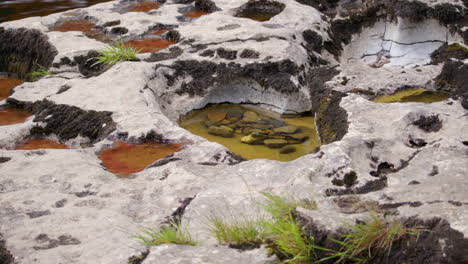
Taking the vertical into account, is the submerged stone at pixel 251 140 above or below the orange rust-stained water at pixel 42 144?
below

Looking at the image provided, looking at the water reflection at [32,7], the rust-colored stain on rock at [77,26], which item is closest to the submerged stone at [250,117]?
the rust-colored stain on rock at [77,26]

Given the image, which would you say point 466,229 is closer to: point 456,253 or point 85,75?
point 456,253

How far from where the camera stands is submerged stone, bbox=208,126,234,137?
4.92 metres

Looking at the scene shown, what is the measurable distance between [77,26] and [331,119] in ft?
13.8

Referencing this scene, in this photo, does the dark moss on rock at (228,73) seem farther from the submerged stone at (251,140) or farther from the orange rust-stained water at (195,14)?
the orange rust-stained water at (195,14)

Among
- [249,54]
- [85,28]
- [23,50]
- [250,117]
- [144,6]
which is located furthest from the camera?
[144,6]

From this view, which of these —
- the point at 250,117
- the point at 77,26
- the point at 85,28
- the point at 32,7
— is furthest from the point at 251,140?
the point at 32,7

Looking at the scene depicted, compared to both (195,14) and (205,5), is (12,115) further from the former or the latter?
(205,5)

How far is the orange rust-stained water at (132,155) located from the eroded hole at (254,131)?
2.83 ft

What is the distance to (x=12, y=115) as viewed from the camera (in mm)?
4852

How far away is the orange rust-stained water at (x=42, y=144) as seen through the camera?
4211mm

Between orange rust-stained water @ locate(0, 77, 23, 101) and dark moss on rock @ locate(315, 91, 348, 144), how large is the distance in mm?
3499

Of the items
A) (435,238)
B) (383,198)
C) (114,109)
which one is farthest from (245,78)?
(435,238)

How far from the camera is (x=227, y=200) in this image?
300 cm
